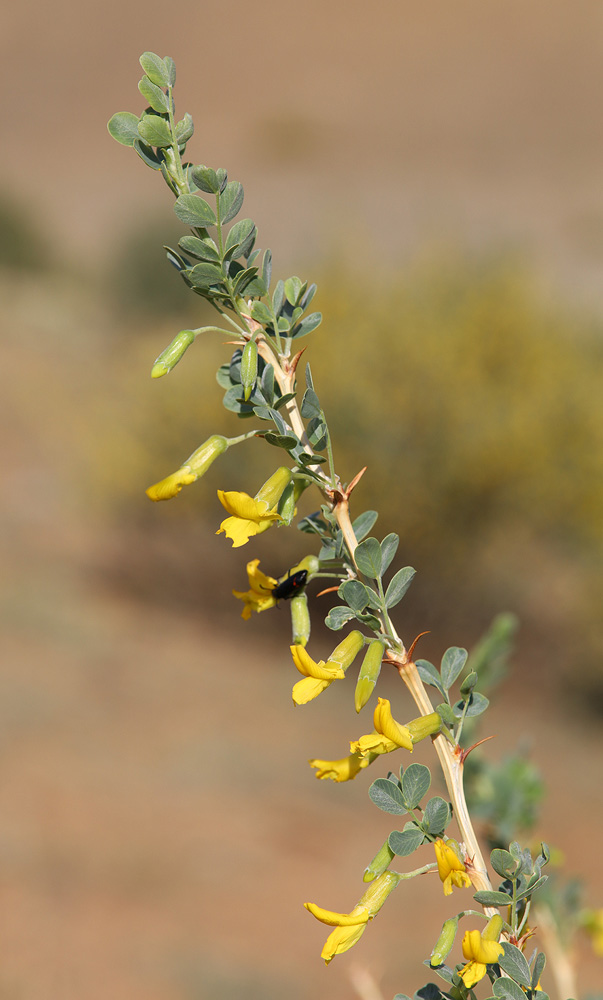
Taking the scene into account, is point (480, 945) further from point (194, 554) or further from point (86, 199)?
point (86, 199)

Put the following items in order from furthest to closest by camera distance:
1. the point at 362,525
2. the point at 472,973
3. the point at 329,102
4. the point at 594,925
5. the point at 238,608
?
1. the point at 329,102
2. the point at 238,608
3. the point at 594,925
4. the point at 362,525
5. the point at 472,973

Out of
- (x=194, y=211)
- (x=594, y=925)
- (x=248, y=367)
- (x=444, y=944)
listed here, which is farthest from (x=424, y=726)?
(x=594, y=925)

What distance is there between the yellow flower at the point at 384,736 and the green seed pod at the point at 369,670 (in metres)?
0.02

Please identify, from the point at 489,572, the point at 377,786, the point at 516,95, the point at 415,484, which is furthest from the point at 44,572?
the point at 516,95

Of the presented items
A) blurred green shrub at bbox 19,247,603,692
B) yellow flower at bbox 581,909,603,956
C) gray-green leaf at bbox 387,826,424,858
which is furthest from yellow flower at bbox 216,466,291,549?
blurred green shrub at bbox 19,247,603,692

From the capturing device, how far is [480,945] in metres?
0.46

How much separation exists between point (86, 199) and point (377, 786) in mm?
29653

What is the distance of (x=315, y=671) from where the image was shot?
508 millimetres

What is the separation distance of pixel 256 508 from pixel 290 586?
0.06 metres

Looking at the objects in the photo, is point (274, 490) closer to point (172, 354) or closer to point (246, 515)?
point (246, 515)

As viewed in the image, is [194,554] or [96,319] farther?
[96,319]

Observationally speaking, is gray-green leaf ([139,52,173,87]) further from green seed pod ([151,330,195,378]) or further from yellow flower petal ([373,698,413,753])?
yellow flower petal ([373,698,413,753])

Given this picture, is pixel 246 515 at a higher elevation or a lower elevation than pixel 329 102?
lower

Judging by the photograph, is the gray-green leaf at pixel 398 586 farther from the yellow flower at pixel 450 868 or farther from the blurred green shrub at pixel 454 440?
the blurred green shrub at pixel 454 440
